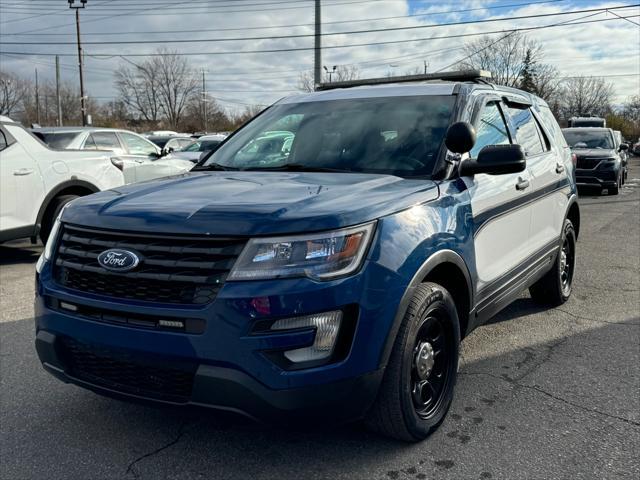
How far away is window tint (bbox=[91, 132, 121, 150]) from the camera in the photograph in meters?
10.7

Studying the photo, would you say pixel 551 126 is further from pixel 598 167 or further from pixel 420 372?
pixel 598 167

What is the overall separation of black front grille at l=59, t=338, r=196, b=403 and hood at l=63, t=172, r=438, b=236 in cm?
54

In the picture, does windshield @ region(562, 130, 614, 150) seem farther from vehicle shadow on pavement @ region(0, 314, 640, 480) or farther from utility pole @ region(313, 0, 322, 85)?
vehicle shadow on pavement @ region(0, 314, 640, 480)

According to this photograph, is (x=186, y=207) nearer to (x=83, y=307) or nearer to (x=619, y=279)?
(x=83, y=307)

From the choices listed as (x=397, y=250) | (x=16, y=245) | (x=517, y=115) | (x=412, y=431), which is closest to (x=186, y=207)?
(x=397, y=250)

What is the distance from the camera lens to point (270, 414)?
7.87 feet

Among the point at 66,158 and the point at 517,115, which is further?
the point at 66,158

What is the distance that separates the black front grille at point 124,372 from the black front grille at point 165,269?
0.25m

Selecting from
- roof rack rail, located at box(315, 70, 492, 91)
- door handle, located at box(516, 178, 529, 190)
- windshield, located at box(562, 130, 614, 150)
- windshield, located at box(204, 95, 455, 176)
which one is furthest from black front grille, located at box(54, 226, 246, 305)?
windshield, located at box(562, 130, 614, 150)

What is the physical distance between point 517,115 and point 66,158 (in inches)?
230

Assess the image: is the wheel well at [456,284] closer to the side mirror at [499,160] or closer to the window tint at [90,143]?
the side mirror at [499,160]

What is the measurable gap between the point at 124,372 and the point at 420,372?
137cm

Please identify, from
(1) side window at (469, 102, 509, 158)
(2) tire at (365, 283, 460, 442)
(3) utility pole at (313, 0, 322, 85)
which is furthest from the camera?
(3) utility pole at (313, 0, 322, 85)

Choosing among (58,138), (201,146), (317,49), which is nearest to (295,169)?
(58,138)
